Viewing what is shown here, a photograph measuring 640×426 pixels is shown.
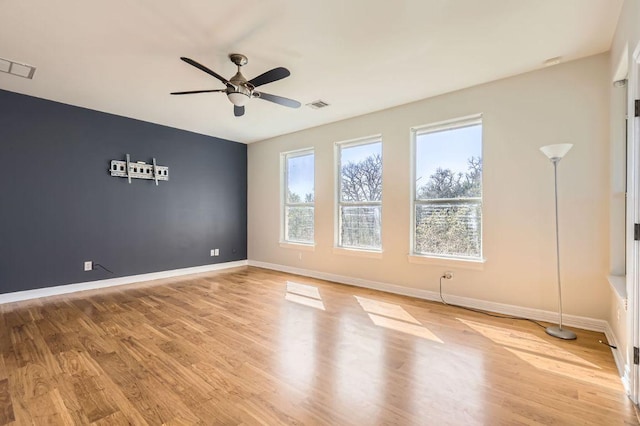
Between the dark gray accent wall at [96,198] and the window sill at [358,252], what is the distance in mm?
2668

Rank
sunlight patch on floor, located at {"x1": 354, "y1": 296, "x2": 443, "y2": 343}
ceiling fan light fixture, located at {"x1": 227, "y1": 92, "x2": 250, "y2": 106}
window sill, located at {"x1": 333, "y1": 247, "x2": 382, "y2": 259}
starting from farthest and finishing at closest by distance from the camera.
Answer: window sill, located at {"x1": 333, "y1": 247, "x2": 382, "y2": 259}
ceiling fan light fixture, located at {"x1": 227, "y1": 92, "x2": 250, "y2": 106}
sunlight patch on floor, located at {"x1": 354, "y1": 296, "x2": 443, "y2": 343}

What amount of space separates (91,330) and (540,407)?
149 inches

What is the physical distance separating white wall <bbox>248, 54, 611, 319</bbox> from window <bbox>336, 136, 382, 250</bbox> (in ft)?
0.73

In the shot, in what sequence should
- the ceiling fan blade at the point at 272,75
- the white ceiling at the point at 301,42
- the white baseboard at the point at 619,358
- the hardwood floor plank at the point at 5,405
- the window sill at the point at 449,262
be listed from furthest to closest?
the window sill at the point at 449,262 < the ceiling fan blade at the point at 272,75 < the white ceiling at the point at 301,42 < the white baseboard at the point at 619,358 < the hardwood floor plank at the point at 5,405

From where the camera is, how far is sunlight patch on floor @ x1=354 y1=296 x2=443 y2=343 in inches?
116

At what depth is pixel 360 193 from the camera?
496 centimetres

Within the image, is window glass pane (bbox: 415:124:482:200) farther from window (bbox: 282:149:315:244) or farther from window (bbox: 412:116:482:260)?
window (bbox: 282:149:315:244)

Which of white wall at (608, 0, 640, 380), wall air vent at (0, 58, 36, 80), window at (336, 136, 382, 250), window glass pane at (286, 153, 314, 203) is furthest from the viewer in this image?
window glass pane at (286, 153, 314, 203)

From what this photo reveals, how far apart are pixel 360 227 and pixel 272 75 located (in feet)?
9.38

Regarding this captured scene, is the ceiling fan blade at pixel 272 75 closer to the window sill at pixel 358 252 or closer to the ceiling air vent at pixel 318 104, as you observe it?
the ceiling air vent at pixel 318 104

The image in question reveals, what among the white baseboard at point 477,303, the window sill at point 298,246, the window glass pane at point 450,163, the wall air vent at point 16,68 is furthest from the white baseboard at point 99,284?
the window glass pane at point 450,163

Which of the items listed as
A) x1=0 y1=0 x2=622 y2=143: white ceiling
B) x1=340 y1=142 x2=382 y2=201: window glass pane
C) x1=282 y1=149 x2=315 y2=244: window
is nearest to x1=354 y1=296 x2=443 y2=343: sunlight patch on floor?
x1=340 y1=142 x2=382 y2=201: window glass pane

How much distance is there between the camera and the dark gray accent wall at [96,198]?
4062mm

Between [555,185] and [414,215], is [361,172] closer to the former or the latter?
[414,215]
